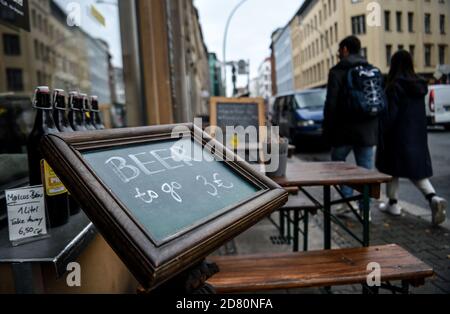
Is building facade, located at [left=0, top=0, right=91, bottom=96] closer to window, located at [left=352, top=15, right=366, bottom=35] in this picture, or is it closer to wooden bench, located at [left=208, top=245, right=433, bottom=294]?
wooden bench, located at [left=208, top=245, right=433, bottom=294]

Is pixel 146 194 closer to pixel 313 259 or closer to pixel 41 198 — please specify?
pixel 41 198

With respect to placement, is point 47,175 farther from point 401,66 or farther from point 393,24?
point 401,66

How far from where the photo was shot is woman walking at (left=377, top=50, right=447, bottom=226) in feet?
10.9

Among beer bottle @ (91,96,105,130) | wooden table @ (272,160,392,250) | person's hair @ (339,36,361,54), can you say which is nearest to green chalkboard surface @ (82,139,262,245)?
beer bottle @ (91,96,105,130)

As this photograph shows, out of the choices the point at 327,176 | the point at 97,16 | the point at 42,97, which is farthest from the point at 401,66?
the point at 42,97

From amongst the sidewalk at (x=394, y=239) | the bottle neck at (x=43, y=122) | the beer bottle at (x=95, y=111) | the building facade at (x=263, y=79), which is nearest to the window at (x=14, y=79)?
the beer bottle at (x=95, y=111)

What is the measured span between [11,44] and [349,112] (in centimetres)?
299

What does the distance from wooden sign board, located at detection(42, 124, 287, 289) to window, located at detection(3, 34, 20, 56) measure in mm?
1263

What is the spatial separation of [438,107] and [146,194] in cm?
313

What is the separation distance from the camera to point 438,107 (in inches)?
125

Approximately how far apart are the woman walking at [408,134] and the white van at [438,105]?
8 centimetres

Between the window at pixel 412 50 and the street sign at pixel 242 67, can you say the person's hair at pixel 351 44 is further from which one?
the street sign at pixel 242 67

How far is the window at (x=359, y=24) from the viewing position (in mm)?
2766

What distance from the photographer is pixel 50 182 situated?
1.15 meters
